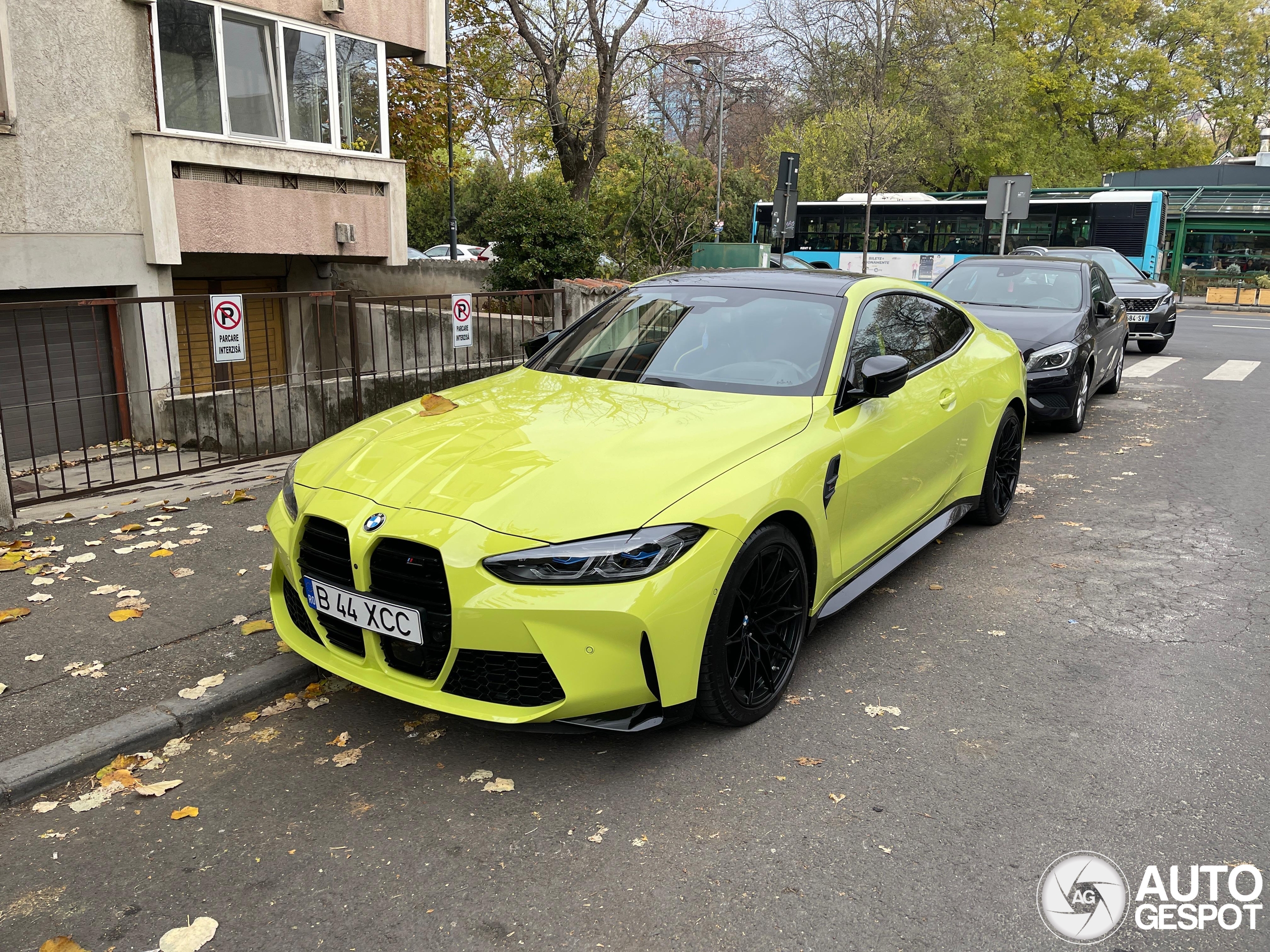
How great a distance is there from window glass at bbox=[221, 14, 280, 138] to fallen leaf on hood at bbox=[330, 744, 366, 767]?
35.6ft

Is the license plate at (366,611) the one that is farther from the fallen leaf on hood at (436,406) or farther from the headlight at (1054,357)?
the headlight at (1054,357)

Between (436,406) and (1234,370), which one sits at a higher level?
(436,406)

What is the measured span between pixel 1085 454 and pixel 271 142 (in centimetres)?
1034

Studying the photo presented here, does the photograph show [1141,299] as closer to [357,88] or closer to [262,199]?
[357,88]

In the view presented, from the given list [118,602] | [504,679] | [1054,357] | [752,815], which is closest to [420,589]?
[504,679]

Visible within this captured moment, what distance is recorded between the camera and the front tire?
342 cm

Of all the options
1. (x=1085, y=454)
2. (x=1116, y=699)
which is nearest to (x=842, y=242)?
(x=1085, y=454)

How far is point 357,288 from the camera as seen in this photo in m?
18.3

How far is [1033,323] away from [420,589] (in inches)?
311

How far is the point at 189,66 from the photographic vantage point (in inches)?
464

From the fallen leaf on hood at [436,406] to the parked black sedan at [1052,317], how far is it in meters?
6.02

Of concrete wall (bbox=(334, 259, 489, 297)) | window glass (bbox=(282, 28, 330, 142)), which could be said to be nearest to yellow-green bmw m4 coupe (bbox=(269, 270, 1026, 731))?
window glass (bbox=(282, 28, 330, 142))

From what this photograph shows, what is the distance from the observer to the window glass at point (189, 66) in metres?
11.6

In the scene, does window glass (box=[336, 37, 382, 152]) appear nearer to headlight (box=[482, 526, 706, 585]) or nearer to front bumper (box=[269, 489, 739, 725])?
front bumper (box=[269, 489, 739, 725])
